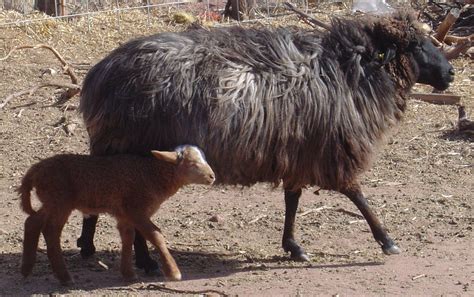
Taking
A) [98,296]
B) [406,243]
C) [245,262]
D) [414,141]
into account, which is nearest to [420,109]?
[414,141]

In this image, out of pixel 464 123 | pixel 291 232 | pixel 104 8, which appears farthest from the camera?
pixel 104 8

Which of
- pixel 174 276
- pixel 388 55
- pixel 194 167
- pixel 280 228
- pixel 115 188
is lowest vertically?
pixel 280 228

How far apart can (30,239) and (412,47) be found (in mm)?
3040

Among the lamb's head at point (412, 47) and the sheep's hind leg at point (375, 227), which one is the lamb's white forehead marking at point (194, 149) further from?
the lamb's head at point (412, 47)

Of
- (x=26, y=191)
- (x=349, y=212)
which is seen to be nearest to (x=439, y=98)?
(x=349, y=212)

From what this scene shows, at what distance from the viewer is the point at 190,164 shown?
251 inches

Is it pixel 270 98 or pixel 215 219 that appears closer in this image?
pixel 270 98

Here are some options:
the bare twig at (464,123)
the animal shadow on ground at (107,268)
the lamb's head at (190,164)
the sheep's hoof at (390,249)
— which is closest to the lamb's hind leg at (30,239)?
the animal shadow on ground at (107,268)

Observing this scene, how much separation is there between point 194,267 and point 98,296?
99cm

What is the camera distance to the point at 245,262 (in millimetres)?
7164

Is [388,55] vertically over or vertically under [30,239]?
over

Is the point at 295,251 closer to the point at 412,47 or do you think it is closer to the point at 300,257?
the point at 300,257

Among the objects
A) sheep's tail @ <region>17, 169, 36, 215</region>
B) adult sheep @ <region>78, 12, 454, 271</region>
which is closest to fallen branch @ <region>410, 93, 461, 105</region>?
adult sheep @ <region>78, 12, 454, 271</region>

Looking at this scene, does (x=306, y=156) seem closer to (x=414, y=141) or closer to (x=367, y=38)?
(x=367, y=38)
